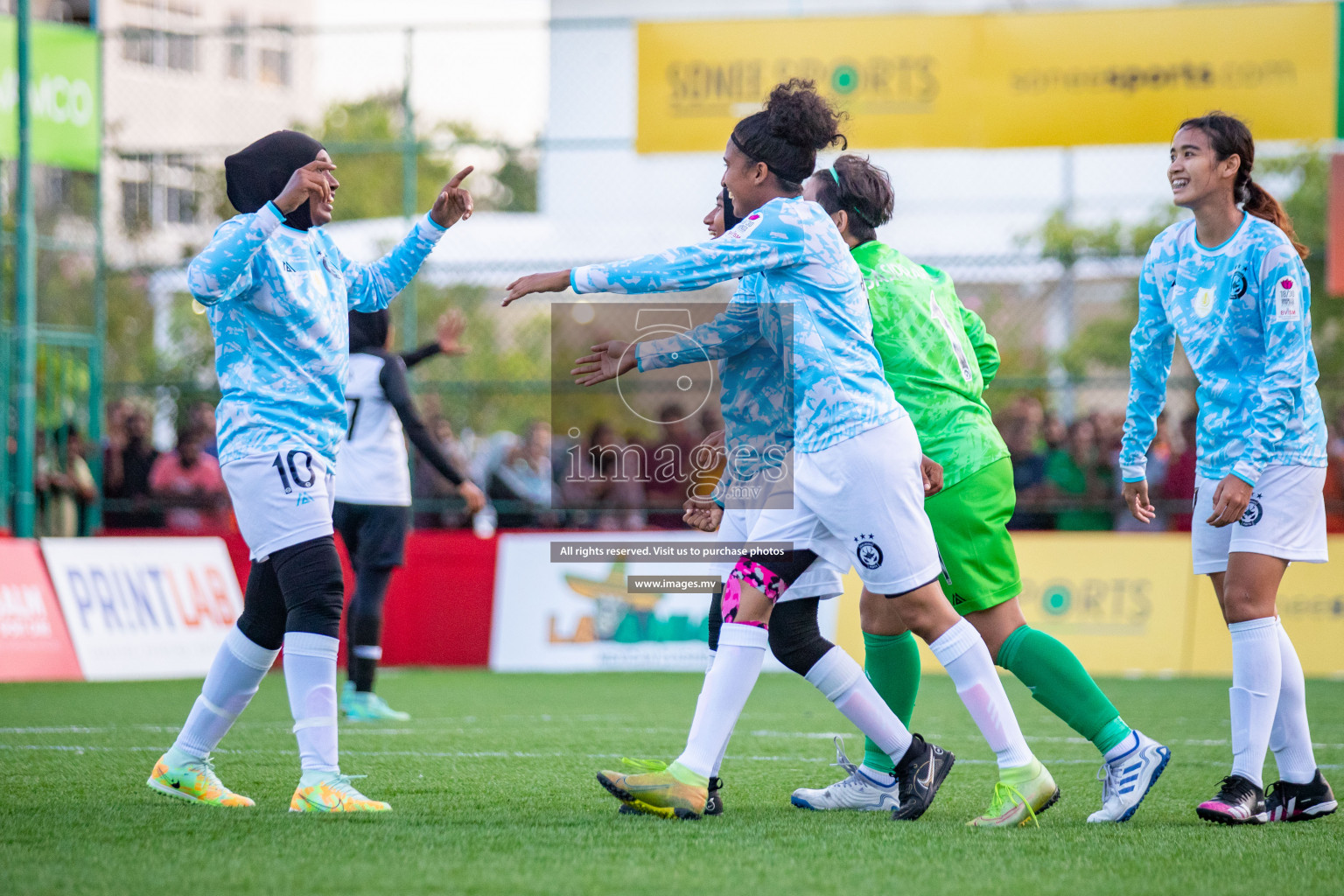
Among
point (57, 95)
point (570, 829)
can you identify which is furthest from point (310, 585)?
point (57, 95)

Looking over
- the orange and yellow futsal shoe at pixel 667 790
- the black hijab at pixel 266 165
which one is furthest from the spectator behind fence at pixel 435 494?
the orange and yellow futsal shoe at pixel 667 790

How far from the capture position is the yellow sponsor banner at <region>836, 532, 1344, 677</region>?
1030 centimetres

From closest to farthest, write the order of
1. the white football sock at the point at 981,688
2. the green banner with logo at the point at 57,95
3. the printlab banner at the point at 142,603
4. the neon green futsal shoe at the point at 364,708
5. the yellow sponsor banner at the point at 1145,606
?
1. the white football sock at the point at 981,688
2. the neon green futsal shoe at the point at 364,708
3. the printlab banner at the point at 142,603
4. the yellow sponsor banner at the point at 1145,606
5. the green banner with logo at the point at 57,95

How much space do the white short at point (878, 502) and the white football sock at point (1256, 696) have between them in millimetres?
1092

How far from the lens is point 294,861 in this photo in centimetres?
355

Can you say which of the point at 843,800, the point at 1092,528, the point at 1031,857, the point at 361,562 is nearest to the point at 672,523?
the point at 1092,528

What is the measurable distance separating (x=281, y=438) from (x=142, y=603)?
662 cm

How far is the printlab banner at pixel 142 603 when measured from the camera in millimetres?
10047

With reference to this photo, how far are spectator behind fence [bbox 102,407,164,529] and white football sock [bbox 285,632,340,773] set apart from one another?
8.46 metres

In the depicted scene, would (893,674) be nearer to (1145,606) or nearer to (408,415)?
(408,415)

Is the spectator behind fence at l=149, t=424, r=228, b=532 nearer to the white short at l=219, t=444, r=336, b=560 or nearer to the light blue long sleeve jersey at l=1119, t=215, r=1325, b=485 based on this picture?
the white short at l=219, t=444, r=336, b=560

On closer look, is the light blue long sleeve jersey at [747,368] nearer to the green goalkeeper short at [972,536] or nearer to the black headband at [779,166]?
the black headband at [779,166]

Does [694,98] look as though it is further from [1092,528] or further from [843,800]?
[843,800]

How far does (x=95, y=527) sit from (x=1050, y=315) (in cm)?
832
